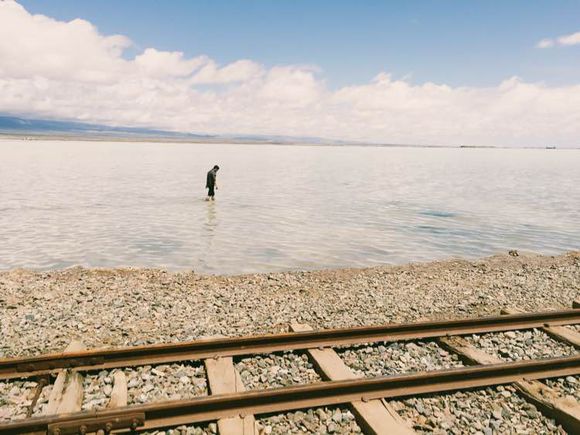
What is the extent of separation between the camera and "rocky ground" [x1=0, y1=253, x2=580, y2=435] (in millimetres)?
6101

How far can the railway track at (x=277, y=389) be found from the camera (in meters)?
5.42

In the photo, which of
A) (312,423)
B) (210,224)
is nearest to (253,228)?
(210,224)

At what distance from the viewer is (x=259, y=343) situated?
761 centimetres

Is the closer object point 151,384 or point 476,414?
point 476,414

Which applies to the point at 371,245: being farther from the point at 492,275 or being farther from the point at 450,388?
the point at 450,388

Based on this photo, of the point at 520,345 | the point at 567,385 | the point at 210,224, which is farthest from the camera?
the point at 210,224

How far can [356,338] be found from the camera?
8094mm

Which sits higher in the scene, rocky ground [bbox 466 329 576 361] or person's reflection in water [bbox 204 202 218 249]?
rocky ground [bbox 466 329 576 361]

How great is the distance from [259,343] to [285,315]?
92.2 inches

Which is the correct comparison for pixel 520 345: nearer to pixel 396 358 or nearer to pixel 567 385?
pixel 567 385

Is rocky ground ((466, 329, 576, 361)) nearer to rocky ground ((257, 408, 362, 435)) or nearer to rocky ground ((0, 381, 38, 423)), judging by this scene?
rocky ground ((257, 408, 362, 435))

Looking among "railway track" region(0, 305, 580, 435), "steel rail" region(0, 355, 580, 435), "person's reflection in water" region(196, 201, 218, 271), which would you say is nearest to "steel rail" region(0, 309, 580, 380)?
"railway track" region(0, 305, 580, 435)

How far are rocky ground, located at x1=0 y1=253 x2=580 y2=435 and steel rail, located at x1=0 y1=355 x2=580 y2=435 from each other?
0.17 metres

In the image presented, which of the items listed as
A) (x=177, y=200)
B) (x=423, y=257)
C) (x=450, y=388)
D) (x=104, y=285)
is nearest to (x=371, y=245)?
(x=423, y=257)
